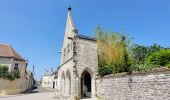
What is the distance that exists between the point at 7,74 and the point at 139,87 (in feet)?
87.6

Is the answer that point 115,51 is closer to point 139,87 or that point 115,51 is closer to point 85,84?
point 139,87

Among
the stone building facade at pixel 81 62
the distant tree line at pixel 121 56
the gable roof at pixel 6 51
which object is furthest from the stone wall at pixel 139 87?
the gable roof at pixel 6 51

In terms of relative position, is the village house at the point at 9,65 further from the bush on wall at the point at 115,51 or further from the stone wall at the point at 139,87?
the stone wall at the point at 139,87

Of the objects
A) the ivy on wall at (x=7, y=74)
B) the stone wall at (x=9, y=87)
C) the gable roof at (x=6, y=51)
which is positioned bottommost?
the stone wall at (x=9, y=87)

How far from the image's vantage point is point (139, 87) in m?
12.3

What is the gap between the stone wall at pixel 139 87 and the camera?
403 inches

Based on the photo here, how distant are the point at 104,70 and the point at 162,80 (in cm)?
960

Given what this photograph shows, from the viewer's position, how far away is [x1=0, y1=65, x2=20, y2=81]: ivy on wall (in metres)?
32.1

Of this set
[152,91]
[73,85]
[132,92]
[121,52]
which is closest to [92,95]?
[73,85]

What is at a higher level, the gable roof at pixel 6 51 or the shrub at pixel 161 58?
the gable roof at pixel 6 51

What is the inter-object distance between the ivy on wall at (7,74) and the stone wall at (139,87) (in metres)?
21.7

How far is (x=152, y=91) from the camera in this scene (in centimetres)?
1108

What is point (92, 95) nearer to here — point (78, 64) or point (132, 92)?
point (78, 64)

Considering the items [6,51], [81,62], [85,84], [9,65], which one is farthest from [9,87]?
[81,62]
